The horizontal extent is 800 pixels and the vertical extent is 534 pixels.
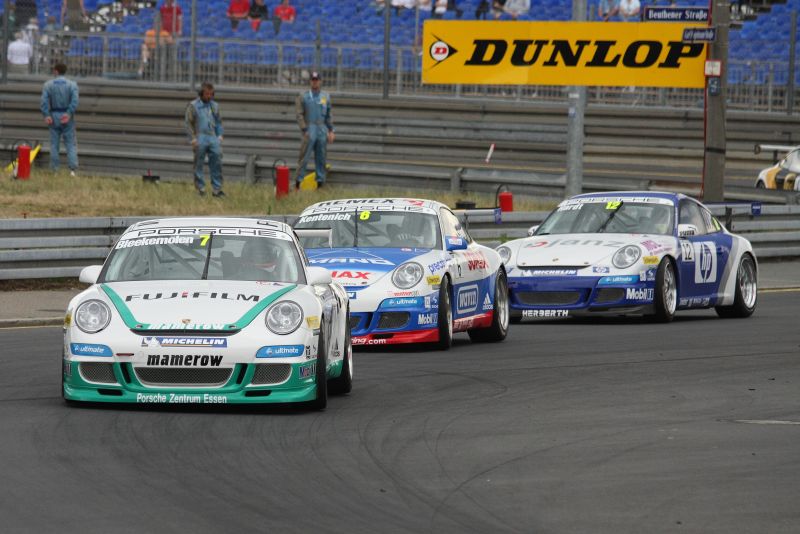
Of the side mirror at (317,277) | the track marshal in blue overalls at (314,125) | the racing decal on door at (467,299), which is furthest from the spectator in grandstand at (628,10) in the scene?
the side mirror at (317,277)

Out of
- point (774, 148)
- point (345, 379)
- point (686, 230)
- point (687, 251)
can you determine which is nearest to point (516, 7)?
point (774, 148)

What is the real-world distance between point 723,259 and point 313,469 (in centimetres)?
1057

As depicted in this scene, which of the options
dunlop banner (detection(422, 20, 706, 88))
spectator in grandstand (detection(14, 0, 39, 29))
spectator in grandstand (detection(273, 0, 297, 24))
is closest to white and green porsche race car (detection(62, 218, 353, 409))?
dunlop banner (detection(422, 20, 706, 88))

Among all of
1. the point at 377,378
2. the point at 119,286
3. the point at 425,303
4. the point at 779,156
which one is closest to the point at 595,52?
the point at 779,156

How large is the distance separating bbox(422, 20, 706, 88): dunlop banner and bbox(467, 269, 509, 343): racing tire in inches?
435

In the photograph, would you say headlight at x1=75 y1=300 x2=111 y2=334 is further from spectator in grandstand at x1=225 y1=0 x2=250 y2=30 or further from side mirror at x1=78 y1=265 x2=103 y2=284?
spectator in grandstand at x1=225 y1=0 x2=250 y2=30

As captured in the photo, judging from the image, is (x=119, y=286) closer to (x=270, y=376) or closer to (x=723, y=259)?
(x=270, y=376)

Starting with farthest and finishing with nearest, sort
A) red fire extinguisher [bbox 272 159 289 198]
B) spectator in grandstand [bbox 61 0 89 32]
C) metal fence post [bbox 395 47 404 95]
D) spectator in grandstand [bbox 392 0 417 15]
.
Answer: spectator in grandstand [bbox 392 0 417 15]
spectator in grandstand [bbox 61 0 89 32]
metal fence post [bbox 395 47 404 95]
red fire extinguisher [bbox 272 159 289 198]

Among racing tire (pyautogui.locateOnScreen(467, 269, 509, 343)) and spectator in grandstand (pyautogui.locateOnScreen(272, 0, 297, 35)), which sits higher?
spectator in grandstand (pyautogui.locateOnScreen(272, 0, 297, 35))

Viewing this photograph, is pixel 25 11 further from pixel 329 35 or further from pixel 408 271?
pixel 408 271

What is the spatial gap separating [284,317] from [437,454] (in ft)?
5.51

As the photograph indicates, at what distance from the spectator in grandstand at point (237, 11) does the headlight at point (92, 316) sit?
28.6 metres

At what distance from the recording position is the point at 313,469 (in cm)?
796

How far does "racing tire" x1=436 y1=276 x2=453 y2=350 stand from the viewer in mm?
13641
